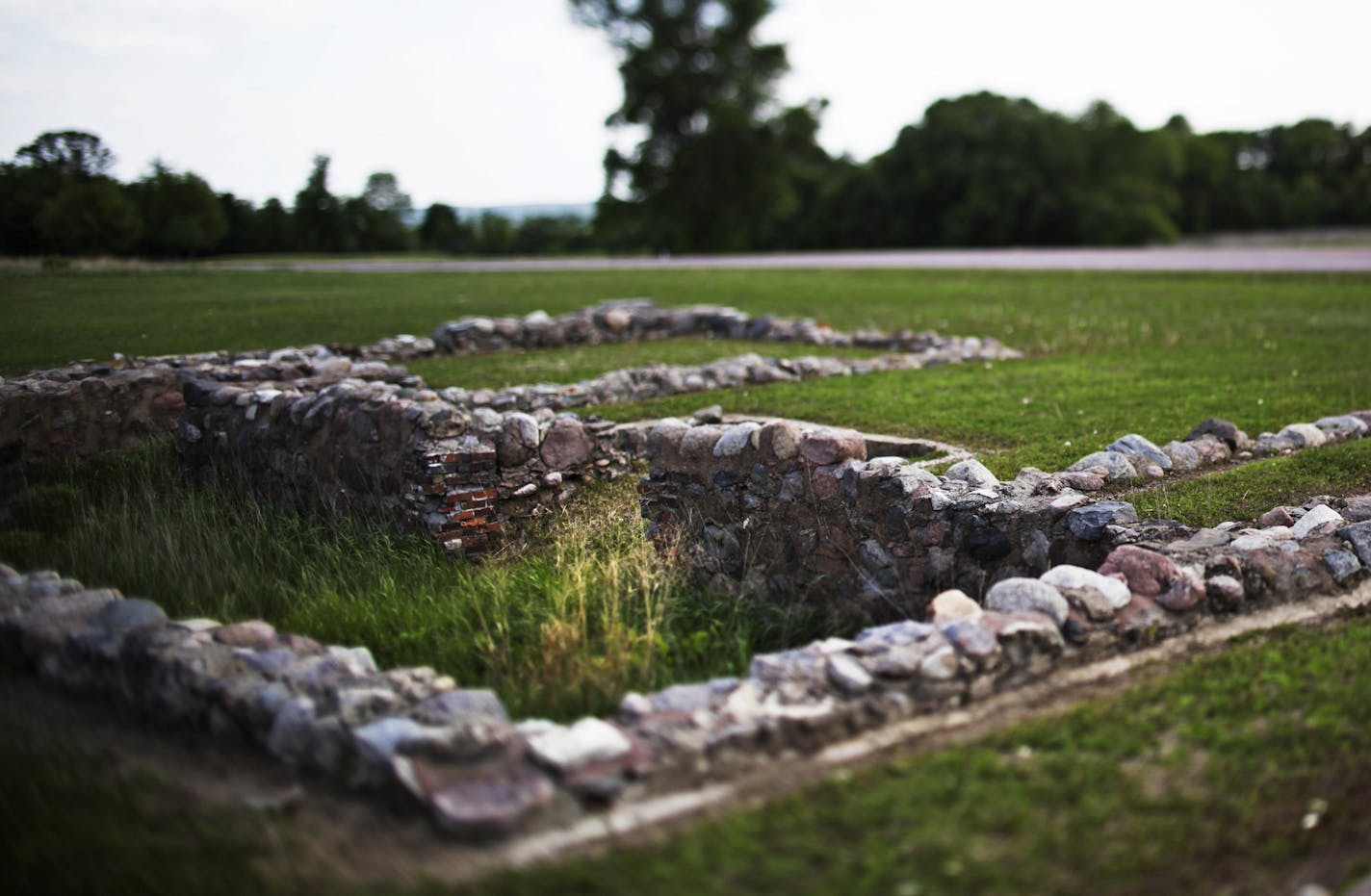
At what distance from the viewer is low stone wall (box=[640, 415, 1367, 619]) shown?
6059mm

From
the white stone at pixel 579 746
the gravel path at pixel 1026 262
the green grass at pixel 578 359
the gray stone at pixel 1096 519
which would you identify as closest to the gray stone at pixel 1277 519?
the gray stone at pixel 1096 519

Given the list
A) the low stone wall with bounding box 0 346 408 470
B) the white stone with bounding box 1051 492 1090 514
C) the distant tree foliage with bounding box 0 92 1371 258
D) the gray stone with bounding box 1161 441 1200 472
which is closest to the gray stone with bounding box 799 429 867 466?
the white stone with bounding box 1051 492 1090 514

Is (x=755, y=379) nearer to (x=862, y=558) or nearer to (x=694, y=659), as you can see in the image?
(x=862, y=558)

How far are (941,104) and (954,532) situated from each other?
182 ft

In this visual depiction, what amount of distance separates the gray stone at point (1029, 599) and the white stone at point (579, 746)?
1783 mm

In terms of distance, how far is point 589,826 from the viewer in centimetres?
336

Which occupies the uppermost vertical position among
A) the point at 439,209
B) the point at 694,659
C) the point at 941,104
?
the point at 941,104

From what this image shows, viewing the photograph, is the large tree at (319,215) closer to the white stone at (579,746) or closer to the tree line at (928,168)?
the white stone at (579,746)

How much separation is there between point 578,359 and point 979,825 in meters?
13.4

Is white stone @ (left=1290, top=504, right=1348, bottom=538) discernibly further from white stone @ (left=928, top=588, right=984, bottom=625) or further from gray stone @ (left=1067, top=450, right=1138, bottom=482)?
white stone @ (left=928, top=588, right=984, bottom=625)

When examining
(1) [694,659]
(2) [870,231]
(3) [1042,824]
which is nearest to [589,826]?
(3) [1042,824]

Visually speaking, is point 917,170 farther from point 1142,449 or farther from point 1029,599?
point 1029,599

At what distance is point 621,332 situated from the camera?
19250 mm

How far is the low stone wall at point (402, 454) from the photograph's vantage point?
7.97m
